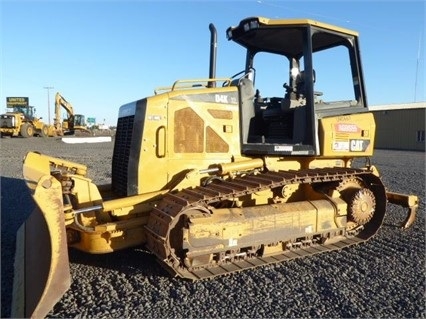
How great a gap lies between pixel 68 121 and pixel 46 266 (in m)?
39.1

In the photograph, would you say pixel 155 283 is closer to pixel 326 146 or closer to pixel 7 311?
pixel 7 311

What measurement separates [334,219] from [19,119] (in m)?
33.0

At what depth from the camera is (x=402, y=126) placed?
3322cm

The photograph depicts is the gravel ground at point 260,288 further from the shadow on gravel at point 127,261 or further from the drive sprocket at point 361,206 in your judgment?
the drive sprocket at point 361,206

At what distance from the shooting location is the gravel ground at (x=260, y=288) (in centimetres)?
332

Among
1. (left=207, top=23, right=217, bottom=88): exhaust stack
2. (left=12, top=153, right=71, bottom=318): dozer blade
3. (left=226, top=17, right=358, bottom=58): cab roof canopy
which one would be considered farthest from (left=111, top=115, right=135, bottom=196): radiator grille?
(left=226, top=17, right=358, bottom=58): cab roof canopy

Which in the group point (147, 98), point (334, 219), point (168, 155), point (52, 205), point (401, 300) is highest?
point (147, 98)

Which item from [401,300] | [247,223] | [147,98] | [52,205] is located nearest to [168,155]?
[147,98]

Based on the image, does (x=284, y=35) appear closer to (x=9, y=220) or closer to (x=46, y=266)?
(x=46, y=266)

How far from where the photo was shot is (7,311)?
3.31 metres

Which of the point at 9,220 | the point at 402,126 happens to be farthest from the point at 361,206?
the point at 402,126

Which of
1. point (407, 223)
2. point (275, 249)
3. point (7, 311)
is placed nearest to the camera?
point (7, 311)

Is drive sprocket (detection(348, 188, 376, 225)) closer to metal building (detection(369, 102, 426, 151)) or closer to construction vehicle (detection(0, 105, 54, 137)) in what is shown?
metal building (detection(369, 102, 426, 151))

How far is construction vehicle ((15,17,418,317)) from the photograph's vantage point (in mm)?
3877
